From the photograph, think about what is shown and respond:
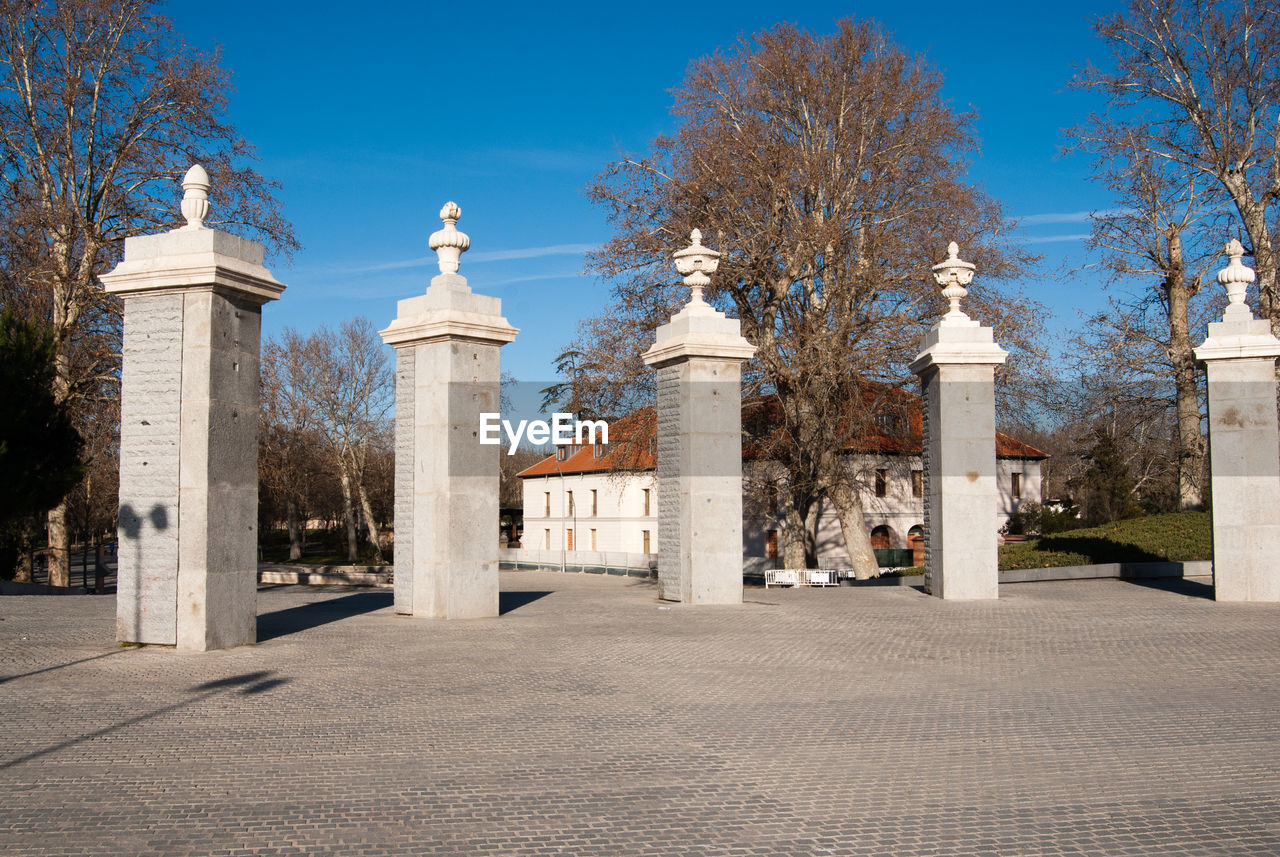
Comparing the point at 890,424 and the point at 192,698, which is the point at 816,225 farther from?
the point at 192,698

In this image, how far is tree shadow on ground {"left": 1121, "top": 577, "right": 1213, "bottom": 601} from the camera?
15.4 m

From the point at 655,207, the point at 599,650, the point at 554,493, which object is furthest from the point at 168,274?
the point at 554,493

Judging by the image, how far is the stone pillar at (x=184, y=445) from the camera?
991 centimetres

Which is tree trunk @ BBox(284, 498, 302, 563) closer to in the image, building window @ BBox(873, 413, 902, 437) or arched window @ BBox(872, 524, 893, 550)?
arched window @ BBox(872, 524, 893, 550)

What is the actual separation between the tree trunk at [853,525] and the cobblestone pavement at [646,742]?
45.0ft

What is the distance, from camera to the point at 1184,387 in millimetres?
23875

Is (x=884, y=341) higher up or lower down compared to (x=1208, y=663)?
higher up

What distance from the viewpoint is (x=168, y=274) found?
1002 cm

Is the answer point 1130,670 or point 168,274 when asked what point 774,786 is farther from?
point 168,274

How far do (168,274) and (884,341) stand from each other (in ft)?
56.1

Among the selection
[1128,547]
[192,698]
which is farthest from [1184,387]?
[192,698]

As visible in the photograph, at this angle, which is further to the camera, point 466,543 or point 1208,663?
point 466,543

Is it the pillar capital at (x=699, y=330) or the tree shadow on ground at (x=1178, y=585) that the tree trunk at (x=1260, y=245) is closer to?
the tree shadow on ground at (x=1178, y=585)

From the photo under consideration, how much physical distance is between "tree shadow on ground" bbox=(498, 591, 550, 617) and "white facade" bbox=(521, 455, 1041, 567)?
2163 cm
